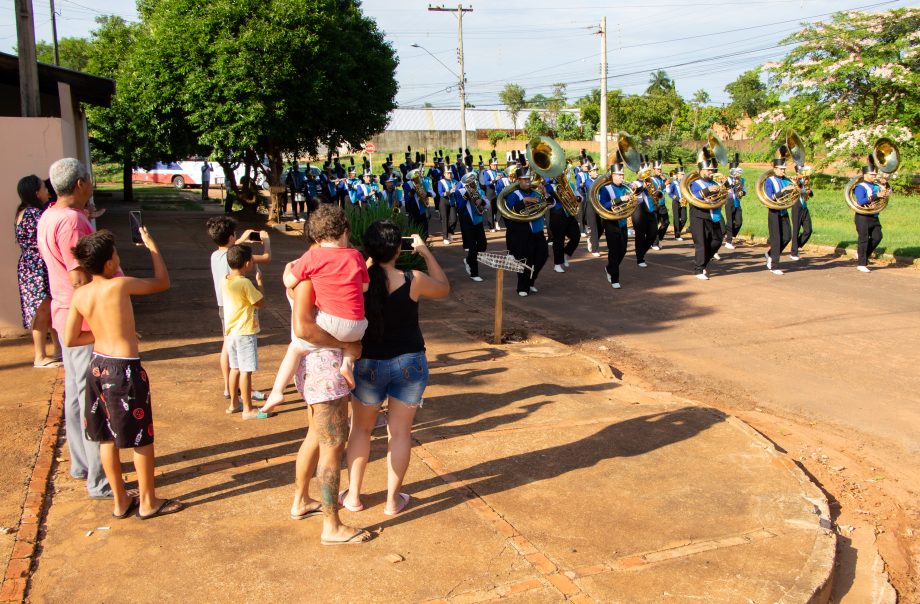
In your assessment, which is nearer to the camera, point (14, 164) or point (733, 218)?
point (14, 164)

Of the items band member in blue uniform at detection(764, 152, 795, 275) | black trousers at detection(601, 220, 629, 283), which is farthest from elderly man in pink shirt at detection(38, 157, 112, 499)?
band member in blue uniform at detection(764, 152, 795, 275)

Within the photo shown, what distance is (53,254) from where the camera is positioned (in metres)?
5.24

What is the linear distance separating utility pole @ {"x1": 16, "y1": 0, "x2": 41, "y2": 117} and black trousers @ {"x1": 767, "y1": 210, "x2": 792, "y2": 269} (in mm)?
11634

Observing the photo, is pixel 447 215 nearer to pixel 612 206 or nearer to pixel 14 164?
pixel 612 206

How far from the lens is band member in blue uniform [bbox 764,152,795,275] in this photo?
48.4 feet

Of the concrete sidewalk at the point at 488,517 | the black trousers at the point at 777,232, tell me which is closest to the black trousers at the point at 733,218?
the black trousers at the point at 777,232

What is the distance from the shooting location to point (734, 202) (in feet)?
56.7

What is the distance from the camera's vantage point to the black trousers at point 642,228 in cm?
1506

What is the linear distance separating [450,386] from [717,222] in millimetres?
8546

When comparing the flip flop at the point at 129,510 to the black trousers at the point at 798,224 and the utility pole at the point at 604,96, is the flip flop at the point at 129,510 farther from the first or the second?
the utility pole at the point at 604,96

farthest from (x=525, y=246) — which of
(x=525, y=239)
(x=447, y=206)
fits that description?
(x=447, y=206)

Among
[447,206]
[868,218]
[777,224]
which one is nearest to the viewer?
[868,218]

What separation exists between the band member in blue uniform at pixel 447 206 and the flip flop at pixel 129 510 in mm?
15174

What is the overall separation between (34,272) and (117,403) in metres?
3.53
